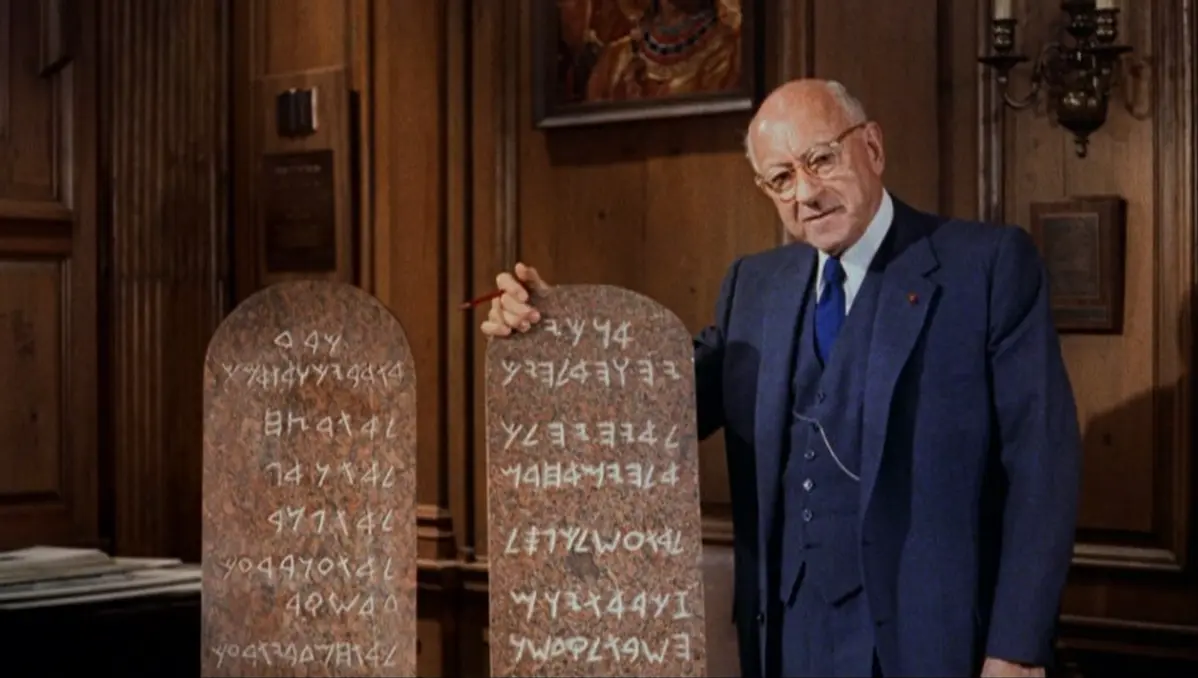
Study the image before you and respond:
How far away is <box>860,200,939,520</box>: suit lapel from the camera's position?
245 centimetres

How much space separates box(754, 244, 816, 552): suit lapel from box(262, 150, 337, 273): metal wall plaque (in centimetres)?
195

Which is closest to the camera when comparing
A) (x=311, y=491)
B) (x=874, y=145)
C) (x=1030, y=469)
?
(x=1030, y=469)

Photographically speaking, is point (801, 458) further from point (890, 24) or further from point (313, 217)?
point (313, 217)

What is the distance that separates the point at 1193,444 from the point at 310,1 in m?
2.53

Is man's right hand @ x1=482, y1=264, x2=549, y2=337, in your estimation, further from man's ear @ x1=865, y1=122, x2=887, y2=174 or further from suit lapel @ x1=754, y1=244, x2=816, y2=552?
man's ear @ x1=865, y1=122, x2=887, y2=174

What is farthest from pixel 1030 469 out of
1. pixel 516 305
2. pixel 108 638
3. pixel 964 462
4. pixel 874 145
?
pixel 108 638

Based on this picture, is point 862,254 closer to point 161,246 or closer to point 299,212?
A: point 299,212

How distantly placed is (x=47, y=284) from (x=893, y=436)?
250 centimetres

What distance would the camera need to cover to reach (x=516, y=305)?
260cm

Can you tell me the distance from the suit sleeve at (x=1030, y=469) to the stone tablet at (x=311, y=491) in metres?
0.91

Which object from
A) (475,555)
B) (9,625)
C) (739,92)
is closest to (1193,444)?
(739,92)

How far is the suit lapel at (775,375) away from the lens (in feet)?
8.39

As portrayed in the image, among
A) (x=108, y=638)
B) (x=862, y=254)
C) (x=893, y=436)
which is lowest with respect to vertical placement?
(x=108, y=638)

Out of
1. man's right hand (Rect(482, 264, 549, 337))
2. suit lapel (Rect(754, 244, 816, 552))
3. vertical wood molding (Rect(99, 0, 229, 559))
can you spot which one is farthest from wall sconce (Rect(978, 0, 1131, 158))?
vertical wood molding (Rect(99, 0, 229, 559))
